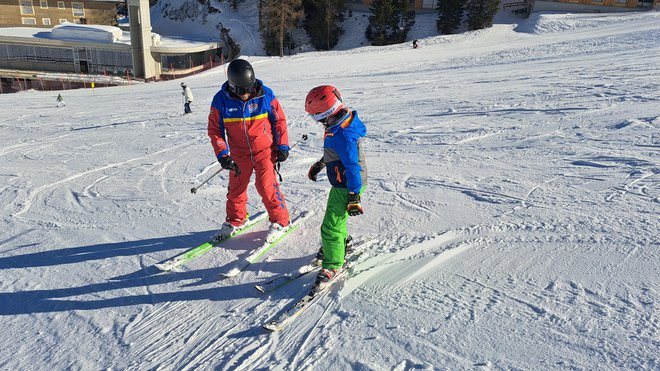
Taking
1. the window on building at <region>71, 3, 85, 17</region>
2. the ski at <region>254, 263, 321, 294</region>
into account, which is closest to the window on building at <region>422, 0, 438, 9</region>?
the window on building at <region>71, 3, 85, 17</region>

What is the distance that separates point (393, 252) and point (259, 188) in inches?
55.0

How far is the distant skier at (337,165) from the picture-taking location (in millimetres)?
3154

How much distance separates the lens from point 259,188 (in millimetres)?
4078

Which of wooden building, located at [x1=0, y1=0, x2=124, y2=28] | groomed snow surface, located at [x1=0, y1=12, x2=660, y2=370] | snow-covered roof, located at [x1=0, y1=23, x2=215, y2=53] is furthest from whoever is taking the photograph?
wooden building, located at [x1=0, y1=0, x2=124, y2=28]

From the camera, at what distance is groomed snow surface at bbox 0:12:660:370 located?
8.71ft

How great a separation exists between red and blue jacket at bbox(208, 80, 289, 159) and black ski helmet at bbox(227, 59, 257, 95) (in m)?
0.14

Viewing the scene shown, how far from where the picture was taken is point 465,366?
2428 mm

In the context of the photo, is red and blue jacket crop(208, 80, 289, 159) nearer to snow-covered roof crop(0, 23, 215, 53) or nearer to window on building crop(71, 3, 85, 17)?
snow-covered roof crop(0, 23, 215, 53)

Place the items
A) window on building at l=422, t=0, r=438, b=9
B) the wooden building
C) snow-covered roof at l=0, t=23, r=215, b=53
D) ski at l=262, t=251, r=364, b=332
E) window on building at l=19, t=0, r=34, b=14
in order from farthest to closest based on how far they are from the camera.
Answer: window on building at l=422, t=0, r=438, b=9 → window on building at l=19, t=0, r=34, b=14 → the wooden building → snow-covered roof at l=0, t=23, r=215, b=53 → ski at l=262, t=251, r=364, b=332

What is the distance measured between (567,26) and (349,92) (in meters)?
21.1

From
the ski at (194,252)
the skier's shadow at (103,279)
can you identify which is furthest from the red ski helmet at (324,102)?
the ski at (194,252)

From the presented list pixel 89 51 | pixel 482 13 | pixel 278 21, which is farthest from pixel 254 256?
pixel 482 13

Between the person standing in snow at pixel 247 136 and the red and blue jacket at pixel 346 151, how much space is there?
2.95ft

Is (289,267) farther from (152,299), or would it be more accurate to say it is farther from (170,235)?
(170,235)
